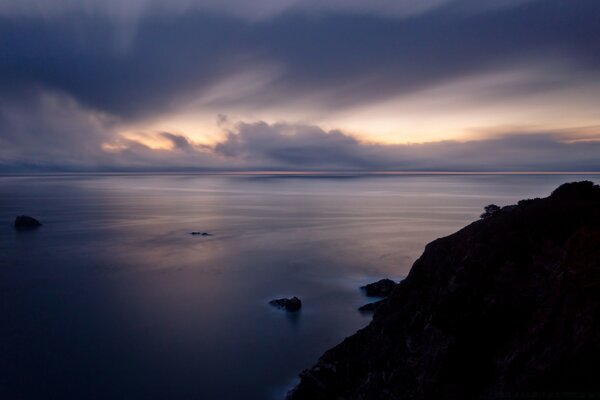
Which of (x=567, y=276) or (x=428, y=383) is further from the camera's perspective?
(x=428, y=383)

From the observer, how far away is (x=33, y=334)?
79.9 feet

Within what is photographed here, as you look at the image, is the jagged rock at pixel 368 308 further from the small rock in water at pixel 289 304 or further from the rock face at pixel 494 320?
the rock face at pixel 494 320

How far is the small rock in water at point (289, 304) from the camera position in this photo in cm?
2866

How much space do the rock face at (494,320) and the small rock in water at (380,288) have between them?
16540 millimetres

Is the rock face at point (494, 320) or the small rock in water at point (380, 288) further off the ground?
the rock face at point (494, 320)

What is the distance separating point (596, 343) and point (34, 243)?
208 ft

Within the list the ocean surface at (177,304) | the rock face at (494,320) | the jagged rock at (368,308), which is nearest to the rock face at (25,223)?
the ocean surface at (177,304)

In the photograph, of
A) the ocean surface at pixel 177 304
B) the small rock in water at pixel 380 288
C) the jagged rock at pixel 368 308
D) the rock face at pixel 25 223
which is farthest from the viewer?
the rock face at pixel 25 223

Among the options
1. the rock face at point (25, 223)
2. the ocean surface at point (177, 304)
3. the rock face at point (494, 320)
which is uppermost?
the rock face at point (494, 320)

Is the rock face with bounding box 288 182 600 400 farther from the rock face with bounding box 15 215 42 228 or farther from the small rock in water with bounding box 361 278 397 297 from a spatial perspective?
the rock face with bounding box 15 215 42 228

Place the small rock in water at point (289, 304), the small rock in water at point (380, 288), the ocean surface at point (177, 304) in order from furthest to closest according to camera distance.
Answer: the small rock in water at point (380, 288), the small rock in water at point (289, 304), the ocean surface at point (177, 304)

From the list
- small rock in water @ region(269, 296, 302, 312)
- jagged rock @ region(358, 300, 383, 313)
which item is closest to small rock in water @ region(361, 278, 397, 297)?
jagged rock @ region(358, 300, 383, 313)

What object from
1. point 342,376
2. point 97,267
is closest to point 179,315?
point 342,376

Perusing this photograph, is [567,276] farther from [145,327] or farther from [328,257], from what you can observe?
[328,257]
